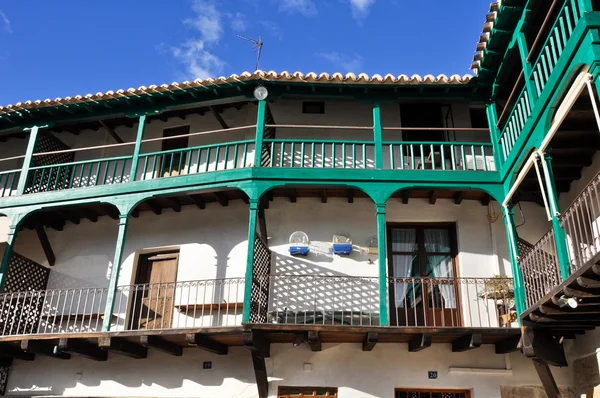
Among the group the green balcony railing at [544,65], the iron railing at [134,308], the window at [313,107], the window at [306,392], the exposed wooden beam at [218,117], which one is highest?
the window at [313,107]

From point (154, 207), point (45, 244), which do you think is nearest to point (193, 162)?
point (154, 207)

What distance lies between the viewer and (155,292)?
41.1 ft

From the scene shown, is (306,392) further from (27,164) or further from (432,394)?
(27,164)

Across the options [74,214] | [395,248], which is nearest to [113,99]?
[74,214]

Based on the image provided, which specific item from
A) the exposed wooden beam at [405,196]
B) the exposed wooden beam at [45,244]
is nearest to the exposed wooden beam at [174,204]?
the exposed wooden beam at [45,244]

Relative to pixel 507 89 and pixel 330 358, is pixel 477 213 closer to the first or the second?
pixel 507 89

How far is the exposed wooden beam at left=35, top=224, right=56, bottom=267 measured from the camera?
13383 mm

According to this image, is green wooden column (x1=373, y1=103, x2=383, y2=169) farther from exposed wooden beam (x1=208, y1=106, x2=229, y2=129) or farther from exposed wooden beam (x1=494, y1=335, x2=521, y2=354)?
exposed wooden beam (x1=494, y1=335, x2=521, y2=354)

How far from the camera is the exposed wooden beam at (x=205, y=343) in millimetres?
10148

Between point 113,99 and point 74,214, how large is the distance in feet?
9.33

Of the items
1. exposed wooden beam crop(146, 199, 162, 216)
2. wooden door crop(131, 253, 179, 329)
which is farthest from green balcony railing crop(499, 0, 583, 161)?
exposed wooden beam crop(146, 199, 162, 216)

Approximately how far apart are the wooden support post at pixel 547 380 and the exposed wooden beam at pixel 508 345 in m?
0.44

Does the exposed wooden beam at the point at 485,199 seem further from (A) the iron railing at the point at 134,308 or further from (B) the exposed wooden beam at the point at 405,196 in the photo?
(A) the iron railing at the point at 134,308

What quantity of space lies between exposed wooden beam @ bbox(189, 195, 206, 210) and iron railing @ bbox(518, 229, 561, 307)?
6.47 m
